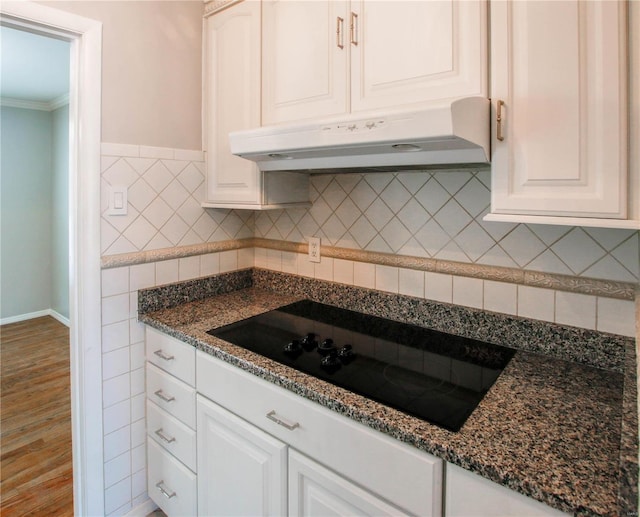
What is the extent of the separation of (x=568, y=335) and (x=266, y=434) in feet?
3.09

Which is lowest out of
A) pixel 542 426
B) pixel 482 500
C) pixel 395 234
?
pixel 482 500

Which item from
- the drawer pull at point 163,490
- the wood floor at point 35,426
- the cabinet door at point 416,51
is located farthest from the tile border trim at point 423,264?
the wood floor at point 35,426

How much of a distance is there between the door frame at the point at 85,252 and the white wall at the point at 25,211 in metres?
3.55

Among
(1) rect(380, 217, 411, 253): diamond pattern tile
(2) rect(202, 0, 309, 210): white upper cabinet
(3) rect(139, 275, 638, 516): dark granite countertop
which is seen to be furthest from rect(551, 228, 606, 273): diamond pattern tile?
(2) rect(202, 0, 309, 210): white upper cabinet

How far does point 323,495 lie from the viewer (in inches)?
39.9

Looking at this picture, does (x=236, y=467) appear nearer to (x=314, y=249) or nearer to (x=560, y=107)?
(x=314, y=249)

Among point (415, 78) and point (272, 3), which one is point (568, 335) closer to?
point (415, 78)

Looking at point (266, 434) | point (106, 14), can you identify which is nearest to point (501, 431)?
point (266, 434)

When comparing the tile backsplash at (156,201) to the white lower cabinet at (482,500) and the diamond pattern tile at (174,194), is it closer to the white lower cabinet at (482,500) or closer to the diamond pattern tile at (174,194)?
the diamond pattern tile at (174,194)

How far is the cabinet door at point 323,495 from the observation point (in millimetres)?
919

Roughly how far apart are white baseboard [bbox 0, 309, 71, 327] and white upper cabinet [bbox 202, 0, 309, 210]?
11.4 feet

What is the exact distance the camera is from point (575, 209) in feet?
2.91

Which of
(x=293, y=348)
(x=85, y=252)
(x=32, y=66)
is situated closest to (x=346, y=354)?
(x=293, y=348)

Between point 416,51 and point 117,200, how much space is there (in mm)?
1196
